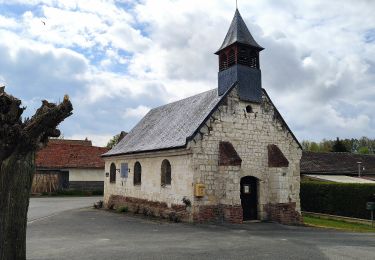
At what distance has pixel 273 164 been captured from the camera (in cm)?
1866

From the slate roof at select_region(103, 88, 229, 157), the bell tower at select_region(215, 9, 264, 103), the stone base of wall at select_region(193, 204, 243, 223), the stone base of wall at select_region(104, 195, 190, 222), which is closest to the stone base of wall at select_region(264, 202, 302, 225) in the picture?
the stone base of wall at select_region(193, 204, 243, 223)

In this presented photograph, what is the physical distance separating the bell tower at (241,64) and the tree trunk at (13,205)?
1263 centimetres

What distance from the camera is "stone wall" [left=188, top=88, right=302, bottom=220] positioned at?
56.1ft

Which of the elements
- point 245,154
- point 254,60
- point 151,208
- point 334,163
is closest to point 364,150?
point 334,163

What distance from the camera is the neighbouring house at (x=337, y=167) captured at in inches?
A: 1191

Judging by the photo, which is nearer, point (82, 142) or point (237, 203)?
point (237, 203)

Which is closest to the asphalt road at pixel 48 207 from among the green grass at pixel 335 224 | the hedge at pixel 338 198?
the green grass at pixel 335 224

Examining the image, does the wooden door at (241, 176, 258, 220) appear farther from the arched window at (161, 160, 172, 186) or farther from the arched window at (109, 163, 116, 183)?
the arched window at (109, 163, 116, 183)

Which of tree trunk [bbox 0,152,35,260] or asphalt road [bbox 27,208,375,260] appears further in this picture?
asphalt road [bbox 27,208,375,260]

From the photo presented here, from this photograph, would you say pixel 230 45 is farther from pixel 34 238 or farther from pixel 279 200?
pixel 34 238

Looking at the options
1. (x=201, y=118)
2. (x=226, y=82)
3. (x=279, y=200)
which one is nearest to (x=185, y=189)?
(x=201, y=118)

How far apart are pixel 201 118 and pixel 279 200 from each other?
517cm

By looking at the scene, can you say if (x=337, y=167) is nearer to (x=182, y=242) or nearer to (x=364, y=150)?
(x=182, y=242)

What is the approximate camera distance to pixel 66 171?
38.8m
